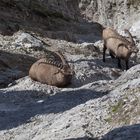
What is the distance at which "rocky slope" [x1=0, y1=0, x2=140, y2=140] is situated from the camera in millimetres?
9242

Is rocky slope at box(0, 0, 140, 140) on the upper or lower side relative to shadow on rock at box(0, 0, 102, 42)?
lower

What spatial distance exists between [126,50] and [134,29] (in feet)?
35.0

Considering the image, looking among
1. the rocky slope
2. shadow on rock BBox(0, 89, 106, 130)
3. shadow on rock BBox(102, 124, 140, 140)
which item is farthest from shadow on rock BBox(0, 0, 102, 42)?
shadow on rock BBox(102, 124, 140, 140)

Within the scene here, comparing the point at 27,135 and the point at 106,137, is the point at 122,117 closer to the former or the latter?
the point at 106,137

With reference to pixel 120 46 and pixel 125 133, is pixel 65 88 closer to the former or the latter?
pixel 120 46

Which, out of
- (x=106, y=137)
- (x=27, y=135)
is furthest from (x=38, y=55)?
(x=106, y=137)

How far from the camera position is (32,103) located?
13453 millimetres

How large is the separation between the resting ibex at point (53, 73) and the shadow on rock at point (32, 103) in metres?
0.86

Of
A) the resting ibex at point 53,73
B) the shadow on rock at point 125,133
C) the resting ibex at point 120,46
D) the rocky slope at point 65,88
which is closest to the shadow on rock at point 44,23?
the rocky slope at point 65,88

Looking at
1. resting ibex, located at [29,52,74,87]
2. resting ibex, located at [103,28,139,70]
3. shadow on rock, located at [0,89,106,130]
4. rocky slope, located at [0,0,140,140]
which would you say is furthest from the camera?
resting ibex, located at [103,28,139,70]

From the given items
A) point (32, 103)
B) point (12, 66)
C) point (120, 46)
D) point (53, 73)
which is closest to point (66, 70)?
point (53, 73)

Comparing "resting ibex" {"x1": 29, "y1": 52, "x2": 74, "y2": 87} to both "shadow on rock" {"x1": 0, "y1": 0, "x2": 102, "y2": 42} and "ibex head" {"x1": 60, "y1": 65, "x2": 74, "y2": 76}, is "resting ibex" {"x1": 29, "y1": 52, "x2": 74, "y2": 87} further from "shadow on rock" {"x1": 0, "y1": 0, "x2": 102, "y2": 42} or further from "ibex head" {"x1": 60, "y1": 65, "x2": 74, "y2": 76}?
"shadow on rock" {"x1": 0, "y1": 0, "x2": 102, "y2": 42}

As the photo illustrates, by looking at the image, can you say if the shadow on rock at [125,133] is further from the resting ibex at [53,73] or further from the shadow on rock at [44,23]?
the shadow on rock at [44,23]

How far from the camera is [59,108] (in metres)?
11.9
